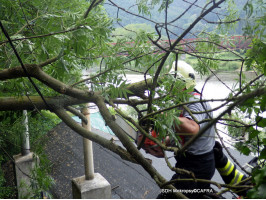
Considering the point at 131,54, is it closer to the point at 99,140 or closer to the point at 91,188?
the point at 99,140

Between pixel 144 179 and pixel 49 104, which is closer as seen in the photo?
pixel 49 104

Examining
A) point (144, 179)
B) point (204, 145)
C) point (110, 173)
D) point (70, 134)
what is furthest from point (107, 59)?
point (70, 134)

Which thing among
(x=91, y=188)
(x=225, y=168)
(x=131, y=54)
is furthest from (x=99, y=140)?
(x=91, y=188)

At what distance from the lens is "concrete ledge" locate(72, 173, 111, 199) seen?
2.20m

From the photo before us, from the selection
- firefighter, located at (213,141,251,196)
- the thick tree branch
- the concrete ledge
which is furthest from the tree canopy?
the concrete ledge

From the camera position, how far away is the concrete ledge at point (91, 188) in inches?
86.7

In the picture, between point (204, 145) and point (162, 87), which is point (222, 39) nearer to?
point (162, 87)

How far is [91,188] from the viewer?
2.22 m

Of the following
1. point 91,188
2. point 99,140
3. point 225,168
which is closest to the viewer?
point 99,140

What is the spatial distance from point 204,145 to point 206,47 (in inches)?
25.9

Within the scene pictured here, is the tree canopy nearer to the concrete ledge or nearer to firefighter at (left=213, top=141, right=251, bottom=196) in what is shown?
firefighter at (left=213, top=141, right=251, bottom=196)

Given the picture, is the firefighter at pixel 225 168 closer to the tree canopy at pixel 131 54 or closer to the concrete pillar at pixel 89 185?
the tree canopy at pixel 131 54

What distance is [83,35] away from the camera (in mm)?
667

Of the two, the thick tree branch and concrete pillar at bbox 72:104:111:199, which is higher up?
the thick tree branch
